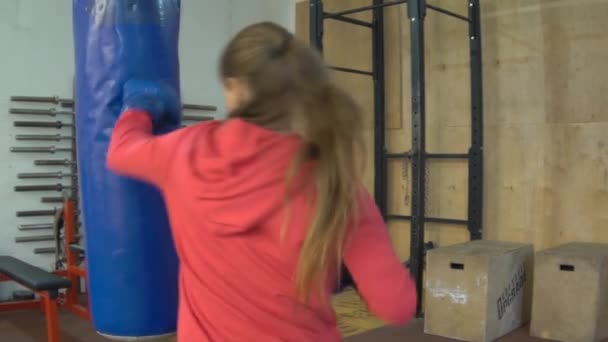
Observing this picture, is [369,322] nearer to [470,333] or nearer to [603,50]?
[470,333]

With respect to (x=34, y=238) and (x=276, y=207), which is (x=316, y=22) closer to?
(x=34, y=238)

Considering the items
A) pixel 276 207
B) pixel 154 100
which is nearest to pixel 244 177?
pixel 276 207

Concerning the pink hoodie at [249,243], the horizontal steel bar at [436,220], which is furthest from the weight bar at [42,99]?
the pink hoodie at [249,243]

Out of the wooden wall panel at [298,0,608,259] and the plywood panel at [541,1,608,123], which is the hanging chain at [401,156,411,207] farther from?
the plywood panel at [541,1,608,123]

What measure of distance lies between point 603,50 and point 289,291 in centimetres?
327

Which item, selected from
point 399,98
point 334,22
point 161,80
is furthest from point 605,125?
point 161,80

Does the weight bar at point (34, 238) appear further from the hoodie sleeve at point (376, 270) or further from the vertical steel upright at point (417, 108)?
the hoodie sleeve at point (376, 270)

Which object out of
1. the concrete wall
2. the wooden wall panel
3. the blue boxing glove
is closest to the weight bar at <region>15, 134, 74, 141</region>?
the concrete wall

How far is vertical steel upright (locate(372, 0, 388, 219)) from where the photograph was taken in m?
4.56

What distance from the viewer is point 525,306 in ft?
11.9

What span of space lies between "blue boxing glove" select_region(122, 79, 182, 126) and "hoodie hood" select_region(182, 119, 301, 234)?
17.8 inches

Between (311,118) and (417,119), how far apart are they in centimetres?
283

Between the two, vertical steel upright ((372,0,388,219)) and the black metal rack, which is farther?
vertical steel upright ((372,0,388,219))

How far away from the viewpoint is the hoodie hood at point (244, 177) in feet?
3.02
